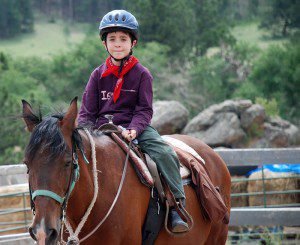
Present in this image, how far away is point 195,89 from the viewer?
155 feet

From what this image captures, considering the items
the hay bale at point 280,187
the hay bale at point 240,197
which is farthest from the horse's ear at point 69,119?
the hay bale at point 240,197

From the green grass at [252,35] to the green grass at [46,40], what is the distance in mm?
17900

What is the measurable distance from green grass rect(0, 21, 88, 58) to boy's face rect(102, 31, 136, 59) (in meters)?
69.3

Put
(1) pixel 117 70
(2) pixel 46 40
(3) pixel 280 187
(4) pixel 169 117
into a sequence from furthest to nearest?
(2) pixel 46 40, (4) pixel 169 117, (3) pixel 280 187, (1) pixel 117 70

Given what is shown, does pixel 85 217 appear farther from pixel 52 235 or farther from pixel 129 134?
pixel 129 134

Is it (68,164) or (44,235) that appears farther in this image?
(68,164)

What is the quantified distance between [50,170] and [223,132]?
18743 mm

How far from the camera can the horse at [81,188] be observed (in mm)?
4215

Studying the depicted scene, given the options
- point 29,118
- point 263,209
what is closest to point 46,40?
point 263,209

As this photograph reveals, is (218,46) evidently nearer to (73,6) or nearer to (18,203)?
(73,6)

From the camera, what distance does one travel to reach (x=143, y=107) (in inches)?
211

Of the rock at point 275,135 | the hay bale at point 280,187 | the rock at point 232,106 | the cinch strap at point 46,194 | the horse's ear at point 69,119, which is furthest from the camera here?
the rock at point 275,135

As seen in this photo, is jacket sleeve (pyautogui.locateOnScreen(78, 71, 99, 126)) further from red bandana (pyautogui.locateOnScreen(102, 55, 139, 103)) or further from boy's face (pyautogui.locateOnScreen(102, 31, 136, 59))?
boy's face (pyautogui.locateOnScreen(102, 31, 136, 59))

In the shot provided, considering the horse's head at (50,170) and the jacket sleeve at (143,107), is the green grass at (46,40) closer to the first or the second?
the jacket sleeve at (143,107)
